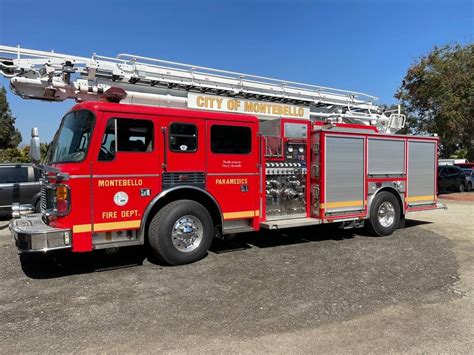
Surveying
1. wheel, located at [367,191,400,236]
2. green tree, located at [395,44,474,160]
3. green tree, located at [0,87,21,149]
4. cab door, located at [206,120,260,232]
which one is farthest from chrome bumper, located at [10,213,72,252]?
green tree, located at [0,87,21,149]

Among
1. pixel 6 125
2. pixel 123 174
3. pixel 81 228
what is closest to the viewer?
pixel 81 228

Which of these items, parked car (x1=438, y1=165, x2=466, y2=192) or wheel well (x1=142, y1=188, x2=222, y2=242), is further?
parked car (x1=438, y1=165, x2=466, y2=192)

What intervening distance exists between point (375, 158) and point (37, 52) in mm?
6857

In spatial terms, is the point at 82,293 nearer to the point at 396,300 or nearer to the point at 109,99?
the point at 109,99

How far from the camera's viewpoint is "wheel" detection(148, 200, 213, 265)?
6.02 meters

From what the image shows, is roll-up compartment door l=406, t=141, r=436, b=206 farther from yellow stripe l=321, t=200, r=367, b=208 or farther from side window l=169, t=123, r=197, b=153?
side window l=169, t=123, r=197, b=153

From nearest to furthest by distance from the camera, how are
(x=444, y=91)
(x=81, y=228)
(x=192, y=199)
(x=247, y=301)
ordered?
(x=247, y=301), (x=81, y=228), (x=192, y=199), (x=444, y=91)

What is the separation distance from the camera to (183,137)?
6328mm

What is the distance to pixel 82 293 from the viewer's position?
16.7 ft

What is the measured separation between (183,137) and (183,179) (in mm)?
657

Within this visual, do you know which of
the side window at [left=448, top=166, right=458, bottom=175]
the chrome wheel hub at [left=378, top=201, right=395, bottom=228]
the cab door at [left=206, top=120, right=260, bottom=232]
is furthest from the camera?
the side window at [left=448, top=166, right=458, bottom=175]

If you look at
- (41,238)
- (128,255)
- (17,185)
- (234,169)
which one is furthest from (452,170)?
(41,238)

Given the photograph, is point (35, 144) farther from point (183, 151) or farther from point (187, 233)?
point (187, 233)

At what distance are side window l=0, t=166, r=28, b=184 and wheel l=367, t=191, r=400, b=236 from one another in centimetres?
956
